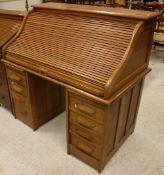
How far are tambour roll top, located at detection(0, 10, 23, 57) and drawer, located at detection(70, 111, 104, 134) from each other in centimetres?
95

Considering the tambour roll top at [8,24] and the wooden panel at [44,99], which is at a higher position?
the tambour roll top at [8,24]

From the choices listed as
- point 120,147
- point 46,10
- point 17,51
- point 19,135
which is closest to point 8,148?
point 19,135

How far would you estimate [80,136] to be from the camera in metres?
1.62

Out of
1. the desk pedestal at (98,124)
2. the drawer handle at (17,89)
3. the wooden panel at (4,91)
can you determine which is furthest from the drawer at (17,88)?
the desk pedestal at (98,124)

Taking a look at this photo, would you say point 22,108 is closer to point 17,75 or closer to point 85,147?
point 17,75

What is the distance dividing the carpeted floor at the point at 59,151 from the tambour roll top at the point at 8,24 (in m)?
0.86

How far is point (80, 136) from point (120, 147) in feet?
1.64

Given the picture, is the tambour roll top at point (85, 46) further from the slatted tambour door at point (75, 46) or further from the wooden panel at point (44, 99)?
the wooden panel at point (44, 99)

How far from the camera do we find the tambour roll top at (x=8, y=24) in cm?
194

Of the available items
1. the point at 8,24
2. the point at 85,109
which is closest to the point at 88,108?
the point at 85,109

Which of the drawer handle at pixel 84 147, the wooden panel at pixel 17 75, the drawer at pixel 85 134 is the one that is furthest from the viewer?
the wooden panel at pixel 17 75

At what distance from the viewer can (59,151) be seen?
1.86 meters

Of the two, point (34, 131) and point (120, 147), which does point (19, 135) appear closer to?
point (34, 131)

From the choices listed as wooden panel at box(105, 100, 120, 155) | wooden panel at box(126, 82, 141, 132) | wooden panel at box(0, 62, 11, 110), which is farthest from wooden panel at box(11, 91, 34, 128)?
wooden panel at box(126, 82, 141, 132)
